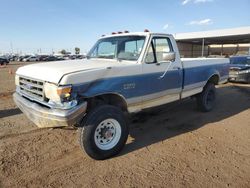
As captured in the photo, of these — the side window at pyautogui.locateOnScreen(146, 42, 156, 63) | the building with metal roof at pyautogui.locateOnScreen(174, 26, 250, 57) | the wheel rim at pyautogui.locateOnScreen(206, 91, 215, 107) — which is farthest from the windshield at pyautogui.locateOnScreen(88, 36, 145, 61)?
the building with metal roof at pyautogui.locateOnScreen(174, 26, 250, 57)

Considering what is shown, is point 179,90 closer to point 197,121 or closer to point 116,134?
point 197,121

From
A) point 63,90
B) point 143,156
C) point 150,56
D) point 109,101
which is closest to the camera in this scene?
point 63,90

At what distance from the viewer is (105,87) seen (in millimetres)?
3871

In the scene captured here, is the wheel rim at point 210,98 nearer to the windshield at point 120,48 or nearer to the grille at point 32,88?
the windshield at point 120,48

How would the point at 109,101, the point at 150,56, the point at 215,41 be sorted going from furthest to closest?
the point at 215,41 < the point at 150,56 < the point at 109,101

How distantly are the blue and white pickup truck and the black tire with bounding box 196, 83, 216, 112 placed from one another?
1364 millimetres

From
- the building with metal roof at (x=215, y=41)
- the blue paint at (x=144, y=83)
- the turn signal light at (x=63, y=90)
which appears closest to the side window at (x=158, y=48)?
the blue paint at (x=144, y=83)

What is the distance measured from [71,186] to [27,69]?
2.31 meters

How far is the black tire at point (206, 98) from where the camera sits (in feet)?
22.5

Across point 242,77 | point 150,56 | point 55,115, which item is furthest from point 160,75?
point 242,77

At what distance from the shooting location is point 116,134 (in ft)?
14.0

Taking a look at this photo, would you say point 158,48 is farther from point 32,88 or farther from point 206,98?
point 206,98

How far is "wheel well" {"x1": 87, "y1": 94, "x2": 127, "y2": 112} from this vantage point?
404cm

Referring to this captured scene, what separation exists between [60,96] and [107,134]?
44.6 inches
